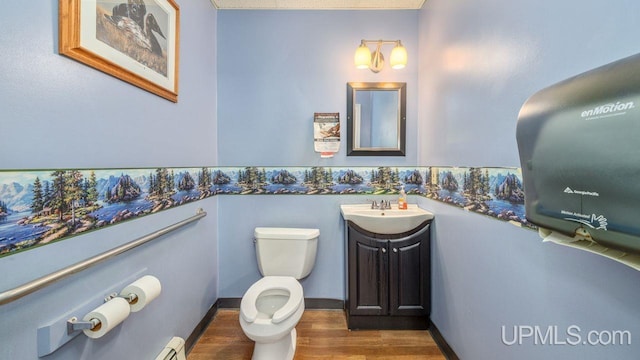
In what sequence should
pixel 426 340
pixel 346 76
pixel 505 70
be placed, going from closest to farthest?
pixel 505 70
pixel 426 340
pixel 346 76

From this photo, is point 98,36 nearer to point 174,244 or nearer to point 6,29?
point 6,29

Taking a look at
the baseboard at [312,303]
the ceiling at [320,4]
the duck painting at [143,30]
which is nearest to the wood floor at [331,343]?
the baseboard at [312,303]

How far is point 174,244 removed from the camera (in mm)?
1475

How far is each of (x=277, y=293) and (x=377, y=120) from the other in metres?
1.52

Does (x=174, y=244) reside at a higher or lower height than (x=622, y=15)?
lower

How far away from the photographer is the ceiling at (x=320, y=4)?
1.98 m

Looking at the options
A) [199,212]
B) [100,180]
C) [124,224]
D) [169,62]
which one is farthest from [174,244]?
[169,62]

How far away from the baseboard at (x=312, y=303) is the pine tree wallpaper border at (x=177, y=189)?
90 centimetres

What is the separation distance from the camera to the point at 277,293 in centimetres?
168

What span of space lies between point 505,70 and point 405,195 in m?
1.17

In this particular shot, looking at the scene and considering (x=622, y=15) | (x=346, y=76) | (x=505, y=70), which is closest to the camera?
(x=622, y=15)

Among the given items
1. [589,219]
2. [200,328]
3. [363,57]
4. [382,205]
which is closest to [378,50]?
[363,57]

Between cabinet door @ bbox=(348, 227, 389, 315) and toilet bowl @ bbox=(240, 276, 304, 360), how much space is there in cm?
44

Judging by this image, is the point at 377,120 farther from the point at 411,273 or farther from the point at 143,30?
the point at 143,30
